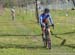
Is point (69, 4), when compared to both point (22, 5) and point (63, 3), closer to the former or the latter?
point (63, 3)

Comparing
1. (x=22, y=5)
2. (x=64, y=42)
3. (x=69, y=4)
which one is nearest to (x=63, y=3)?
(x=69, y=4)

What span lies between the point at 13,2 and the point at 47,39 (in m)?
62.6

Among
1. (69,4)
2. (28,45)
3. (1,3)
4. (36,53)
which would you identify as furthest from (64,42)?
(1,3)

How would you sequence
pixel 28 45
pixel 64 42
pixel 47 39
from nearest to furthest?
pixel 47 39, pixel 28 45, pixel 64 42

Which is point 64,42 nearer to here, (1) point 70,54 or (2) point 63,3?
(1) point 70,54

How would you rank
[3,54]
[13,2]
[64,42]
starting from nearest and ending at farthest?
1. [3,54]
2. [64,42]
3. [13,2]

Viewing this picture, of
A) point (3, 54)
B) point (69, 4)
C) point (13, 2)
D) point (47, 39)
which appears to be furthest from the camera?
point (13, 2)

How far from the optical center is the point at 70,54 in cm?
1368

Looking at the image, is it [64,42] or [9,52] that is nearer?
[9,52]

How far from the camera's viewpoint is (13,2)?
77.4m

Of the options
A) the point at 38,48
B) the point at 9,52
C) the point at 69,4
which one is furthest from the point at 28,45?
the point at 69,4

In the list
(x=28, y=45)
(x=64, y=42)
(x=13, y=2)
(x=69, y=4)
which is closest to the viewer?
(x=28, y=45)

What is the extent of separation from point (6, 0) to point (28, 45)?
196ft

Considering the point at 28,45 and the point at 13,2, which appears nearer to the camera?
the point at 28,45
